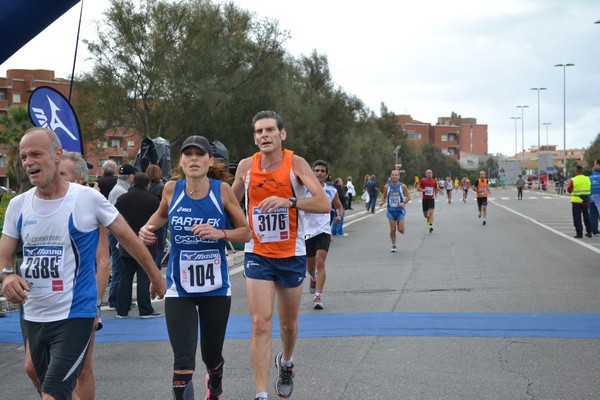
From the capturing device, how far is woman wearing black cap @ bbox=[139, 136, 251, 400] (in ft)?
17.5

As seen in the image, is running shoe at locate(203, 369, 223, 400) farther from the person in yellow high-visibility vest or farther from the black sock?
the person in yellow high-visibility vest

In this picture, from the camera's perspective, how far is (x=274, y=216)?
20.2ft

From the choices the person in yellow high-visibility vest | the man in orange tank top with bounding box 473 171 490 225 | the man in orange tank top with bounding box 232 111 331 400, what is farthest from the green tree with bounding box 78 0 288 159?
the man in orange tank top with bounding box 232 111 331 400

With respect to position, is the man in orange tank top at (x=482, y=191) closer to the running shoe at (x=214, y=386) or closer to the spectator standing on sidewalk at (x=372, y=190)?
the spectator standing on sidewalk at (x=372, y=190)

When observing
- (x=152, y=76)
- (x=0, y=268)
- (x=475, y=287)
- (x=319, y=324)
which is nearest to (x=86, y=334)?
(x=0, y=268)

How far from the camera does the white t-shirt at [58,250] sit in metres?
4.34

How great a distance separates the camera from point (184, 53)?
137 feet

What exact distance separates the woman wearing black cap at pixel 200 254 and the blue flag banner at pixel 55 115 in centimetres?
454

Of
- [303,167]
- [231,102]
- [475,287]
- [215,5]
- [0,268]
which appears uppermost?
[215,5]

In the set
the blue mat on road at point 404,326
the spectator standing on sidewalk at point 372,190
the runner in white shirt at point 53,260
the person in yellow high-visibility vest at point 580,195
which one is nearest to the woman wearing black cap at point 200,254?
the runner in white shirt at point 53,260

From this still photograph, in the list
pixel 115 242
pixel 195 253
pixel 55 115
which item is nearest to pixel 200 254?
pixel 195 253

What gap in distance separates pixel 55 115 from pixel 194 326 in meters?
5.35

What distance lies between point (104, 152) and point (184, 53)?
724cm

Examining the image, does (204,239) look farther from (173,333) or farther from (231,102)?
(231,102)
